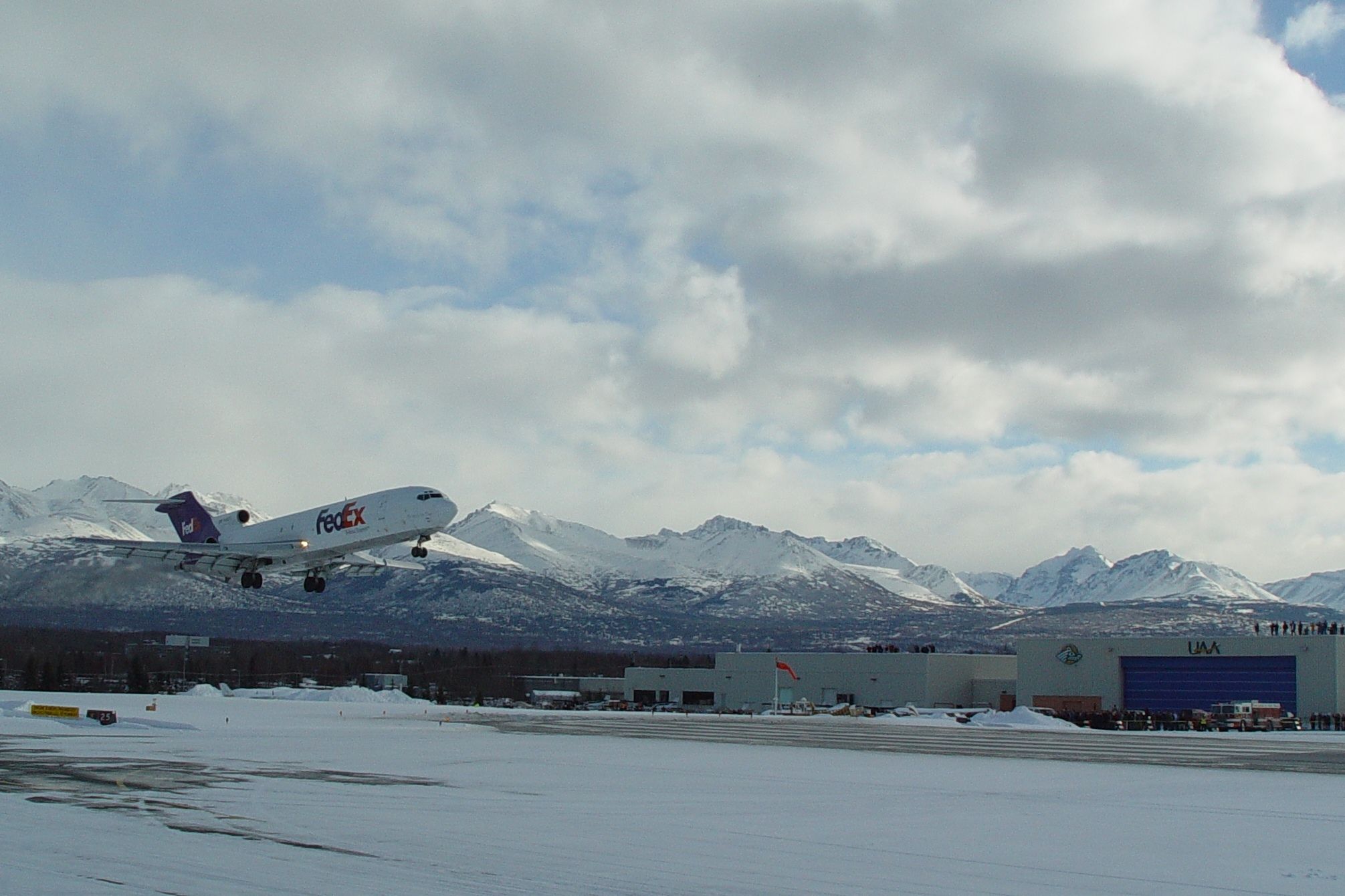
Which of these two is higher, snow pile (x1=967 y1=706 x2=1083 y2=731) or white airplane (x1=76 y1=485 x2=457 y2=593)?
white airplane (x1=76 y1=485 x2=457 y2=593)

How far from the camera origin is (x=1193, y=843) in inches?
929

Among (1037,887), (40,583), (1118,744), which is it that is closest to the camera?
(1037,887)

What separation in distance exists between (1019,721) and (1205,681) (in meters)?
40.8

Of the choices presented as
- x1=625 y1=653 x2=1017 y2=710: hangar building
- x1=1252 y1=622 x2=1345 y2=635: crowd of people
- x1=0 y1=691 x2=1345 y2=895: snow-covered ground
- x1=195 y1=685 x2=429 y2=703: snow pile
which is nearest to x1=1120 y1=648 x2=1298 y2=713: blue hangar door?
x1=1252 y1=622 x2=1345 y2=635: crowd of people

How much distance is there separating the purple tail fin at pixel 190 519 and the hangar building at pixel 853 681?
249 feet

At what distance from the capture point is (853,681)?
14525 cm

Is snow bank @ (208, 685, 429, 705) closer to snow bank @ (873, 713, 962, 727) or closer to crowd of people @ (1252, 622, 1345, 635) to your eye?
snow bank @ (873, 713, 962, 727)

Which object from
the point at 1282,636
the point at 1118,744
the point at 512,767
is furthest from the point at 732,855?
the point at 1282,636

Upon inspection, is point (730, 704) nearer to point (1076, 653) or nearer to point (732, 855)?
point (1076, 653)

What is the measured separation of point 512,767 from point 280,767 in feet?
22.9

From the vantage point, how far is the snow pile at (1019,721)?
294 feet

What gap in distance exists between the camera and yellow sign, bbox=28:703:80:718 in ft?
211

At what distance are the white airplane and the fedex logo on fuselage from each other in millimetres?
40

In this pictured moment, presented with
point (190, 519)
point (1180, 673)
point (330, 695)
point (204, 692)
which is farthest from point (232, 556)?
point (1180, 673)
